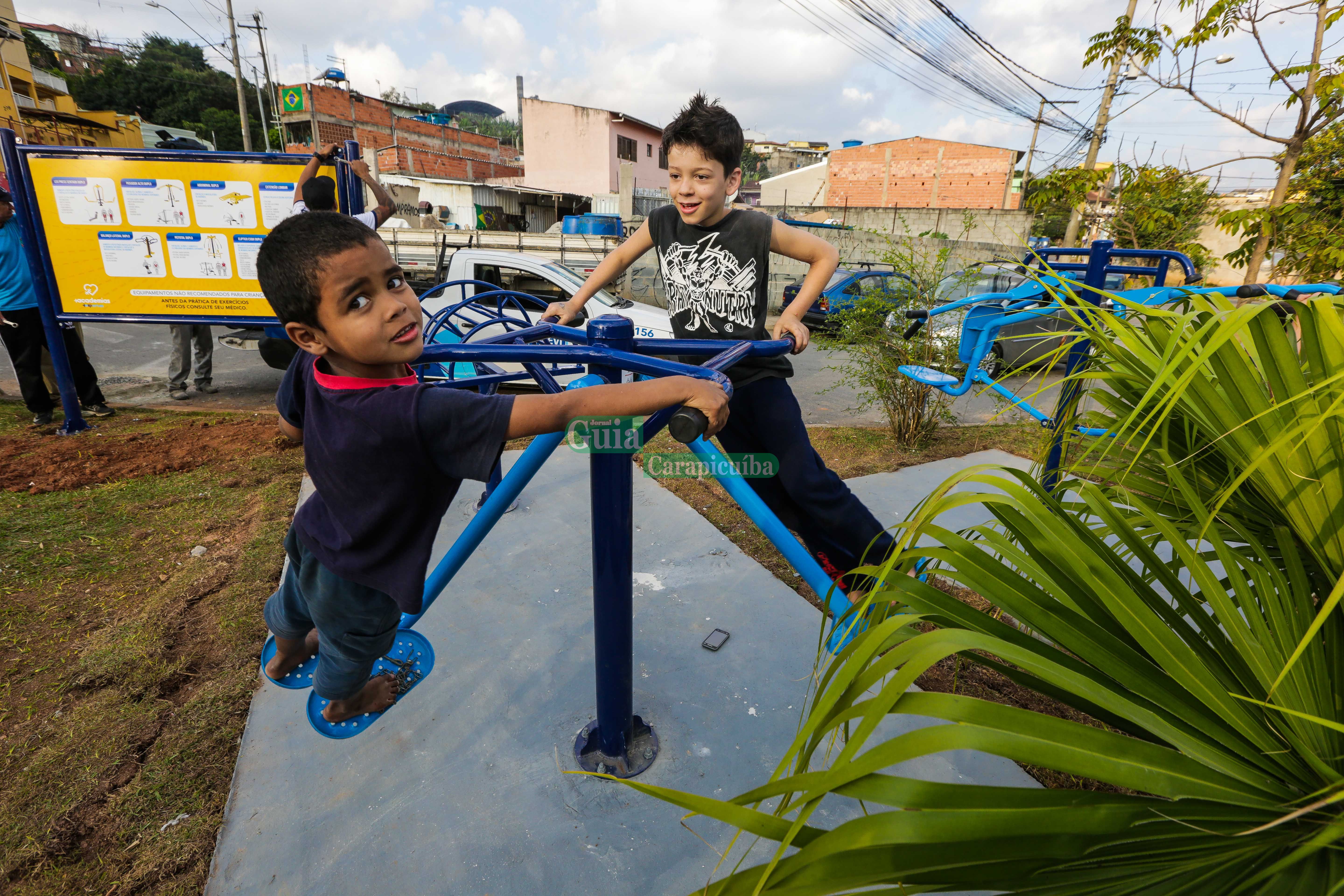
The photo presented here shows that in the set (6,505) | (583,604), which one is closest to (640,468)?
(583,604)

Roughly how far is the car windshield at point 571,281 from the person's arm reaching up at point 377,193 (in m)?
1.73

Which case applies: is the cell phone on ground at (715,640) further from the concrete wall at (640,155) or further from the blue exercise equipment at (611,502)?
the concrete wall at (640,155)

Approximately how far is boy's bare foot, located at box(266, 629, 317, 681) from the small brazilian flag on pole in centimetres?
3848

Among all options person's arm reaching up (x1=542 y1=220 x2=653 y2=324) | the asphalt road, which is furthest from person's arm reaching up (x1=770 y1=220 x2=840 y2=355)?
the asphalt road

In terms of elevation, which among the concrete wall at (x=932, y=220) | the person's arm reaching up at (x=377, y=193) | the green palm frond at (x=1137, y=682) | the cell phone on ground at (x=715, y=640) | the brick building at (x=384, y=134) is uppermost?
the brick building at (x=384, y=134)

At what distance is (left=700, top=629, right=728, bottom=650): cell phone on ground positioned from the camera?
2146 millimetres

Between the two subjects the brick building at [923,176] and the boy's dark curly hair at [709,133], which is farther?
the brick building at [923,176]

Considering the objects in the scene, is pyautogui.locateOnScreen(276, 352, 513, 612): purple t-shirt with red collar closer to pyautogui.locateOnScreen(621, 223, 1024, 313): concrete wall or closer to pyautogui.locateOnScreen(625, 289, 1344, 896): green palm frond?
pyautogui.locateOnScreen(625, 289, 1344, 896): green palm frond

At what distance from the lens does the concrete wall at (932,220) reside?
651 inches

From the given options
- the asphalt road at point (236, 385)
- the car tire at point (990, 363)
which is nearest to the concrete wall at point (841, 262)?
the asphalt road at point (236, 385)

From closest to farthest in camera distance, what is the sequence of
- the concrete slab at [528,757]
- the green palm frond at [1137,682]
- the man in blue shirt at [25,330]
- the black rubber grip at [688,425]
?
1. the green palm frond at [1137,682]
2. the black rubber grip at [688,425]
3. the concrete slab at [528,757]
4. the man in blue shirt at [25,330]

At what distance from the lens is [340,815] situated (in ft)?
5.01

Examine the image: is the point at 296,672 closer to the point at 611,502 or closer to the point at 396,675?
the point at 396,675

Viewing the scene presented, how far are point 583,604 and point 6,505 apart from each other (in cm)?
317
